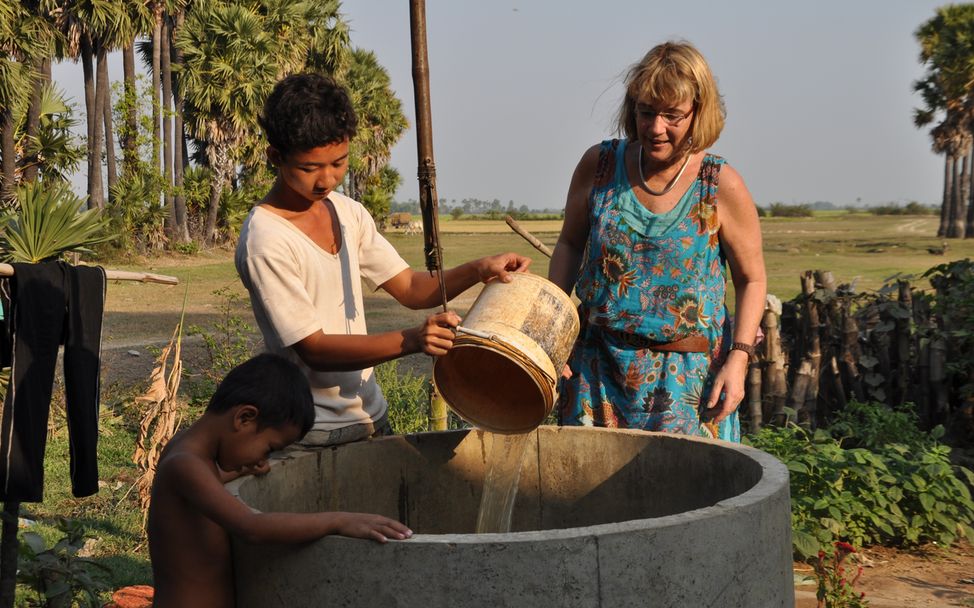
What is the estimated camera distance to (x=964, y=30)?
31.5 m

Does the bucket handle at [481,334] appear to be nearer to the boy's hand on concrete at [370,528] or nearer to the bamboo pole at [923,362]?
the boy's hand on concrete at [370,528]

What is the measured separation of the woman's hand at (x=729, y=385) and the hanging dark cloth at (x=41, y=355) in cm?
201

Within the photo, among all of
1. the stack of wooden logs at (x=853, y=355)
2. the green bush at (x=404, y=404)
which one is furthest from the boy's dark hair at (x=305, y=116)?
the stack of wooden logs at (x=853, y=355)

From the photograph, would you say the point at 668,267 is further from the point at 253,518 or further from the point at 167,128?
the point at 167,128

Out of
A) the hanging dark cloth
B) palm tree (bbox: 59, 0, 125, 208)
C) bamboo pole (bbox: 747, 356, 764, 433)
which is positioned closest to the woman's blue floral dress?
the hanging dark cloth

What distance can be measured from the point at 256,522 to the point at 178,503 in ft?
0.88

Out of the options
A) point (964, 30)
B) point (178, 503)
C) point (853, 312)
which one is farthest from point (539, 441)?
point (964, 30)

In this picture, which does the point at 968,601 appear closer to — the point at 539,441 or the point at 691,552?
the point at 539,441

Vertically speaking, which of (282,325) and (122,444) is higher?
(282,325)

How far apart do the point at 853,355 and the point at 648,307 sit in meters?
3.87

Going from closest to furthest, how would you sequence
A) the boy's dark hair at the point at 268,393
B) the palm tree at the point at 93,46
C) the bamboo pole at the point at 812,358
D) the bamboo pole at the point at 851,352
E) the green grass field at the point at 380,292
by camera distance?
the boy's dark hair at the point at 268,393 → the bamboo pole at the point at 812,358 → the bamboo pole at the point at 851,352 → the green grass field at the point at 380,292 → the palm tree at the point at 93,46

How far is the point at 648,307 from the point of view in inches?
107

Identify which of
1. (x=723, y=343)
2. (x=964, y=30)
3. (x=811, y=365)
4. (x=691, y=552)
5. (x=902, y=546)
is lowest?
(x=902, y=546)

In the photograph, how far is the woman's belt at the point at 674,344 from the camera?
9.05ft
